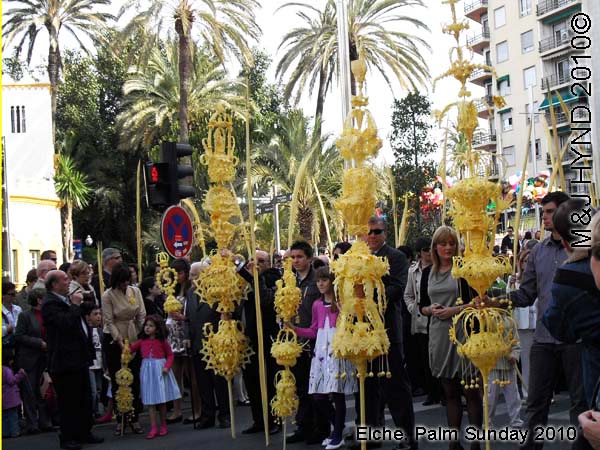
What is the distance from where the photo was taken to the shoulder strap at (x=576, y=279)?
3519mm

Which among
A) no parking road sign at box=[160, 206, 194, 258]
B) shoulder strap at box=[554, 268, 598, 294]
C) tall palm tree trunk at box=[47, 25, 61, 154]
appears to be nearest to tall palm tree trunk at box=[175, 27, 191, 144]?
tall palm tree trunk at box=[47, 25, 61, 154]

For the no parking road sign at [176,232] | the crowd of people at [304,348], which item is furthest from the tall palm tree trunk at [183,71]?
the no parking road sign at [176,232]

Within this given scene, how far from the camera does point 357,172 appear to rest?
251 inches

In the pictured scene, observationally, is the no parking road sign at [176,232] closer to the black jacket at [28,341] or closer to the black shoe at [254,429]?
the black jacket at [28,341]

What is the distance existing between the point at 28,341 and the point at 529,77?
50.4 meters

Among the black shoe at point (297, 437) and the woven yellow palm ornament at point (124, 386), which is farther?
the woven yellow palm ornament at point (124, 386)

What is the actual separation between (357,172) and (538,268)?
1.46 metres

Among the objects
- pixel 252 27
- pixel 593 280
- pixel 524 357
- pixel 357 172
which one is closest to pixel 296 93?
pixel 252 27

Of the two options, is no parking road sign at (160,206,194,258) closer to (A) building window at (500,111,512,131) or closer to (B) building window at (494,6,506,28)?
(A) building window at (500,111,512,131)

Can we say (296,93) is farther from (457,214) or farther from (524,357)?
(457,214)

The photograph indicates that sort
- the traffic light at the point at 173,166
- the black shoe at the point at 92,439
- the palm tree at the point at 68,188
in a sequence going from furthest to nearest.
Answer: the palm tree at the point at 68,188 < the traffic light at the point at 173,166 < the black shoe at the point at 92,439

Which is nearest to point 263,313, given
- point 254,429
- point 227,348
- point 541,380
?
point 227,348

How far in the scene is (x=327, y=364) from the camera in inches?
316

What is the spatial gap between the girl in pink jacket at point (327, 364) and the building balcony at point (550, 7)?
161ft
